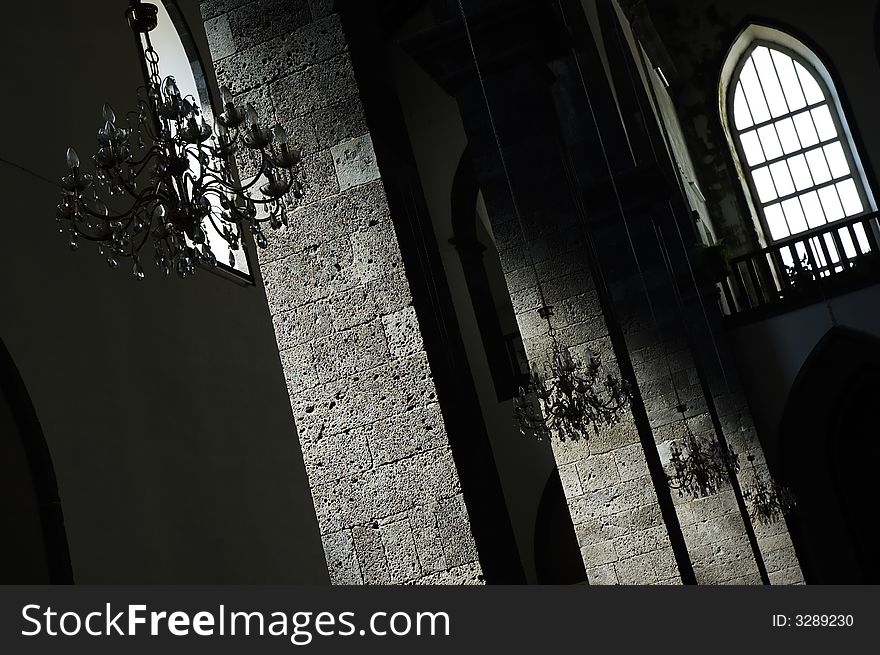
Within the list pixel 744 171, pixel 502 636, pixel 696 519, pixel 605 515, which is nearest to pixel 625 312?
pixel 696 519

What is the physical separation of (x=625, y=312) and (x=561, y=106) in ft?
7.82

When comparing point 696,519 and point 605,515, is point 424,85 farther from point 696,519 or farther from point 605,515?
point 605,515

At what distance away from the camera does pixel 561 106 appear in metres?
11.2

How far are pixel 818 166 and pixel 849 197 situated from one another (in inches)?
31.8

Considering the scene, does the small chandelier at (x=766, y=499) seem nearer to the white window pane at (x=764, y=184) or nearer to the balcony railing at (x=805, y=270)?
the balcony railing at (x=805, y=270)

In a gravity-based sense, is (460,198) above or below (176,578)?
above

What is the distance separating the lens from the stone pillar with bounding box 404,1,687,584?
7.25 m

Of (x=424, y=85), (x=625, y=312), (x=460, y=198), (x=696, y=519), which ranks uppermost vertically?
(x=424, y=85)

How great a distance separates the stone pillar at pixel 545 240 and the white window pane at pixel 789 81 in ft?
43.2

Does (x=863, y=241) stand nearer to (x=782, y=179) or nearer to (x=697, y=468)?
(x=782, y=179)

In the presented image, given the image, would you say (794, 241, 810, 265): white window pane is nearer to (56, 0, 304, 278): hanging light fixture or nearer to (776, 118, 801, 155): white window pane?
(776, 118, 801, 155): white window pane

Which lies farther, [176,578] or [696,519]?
[696,519]

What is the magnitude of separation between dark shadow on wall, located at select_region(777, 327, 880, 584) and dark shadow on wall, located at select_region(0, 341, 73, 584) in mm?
11699

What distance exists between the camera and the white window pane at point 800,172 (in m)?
19.0
